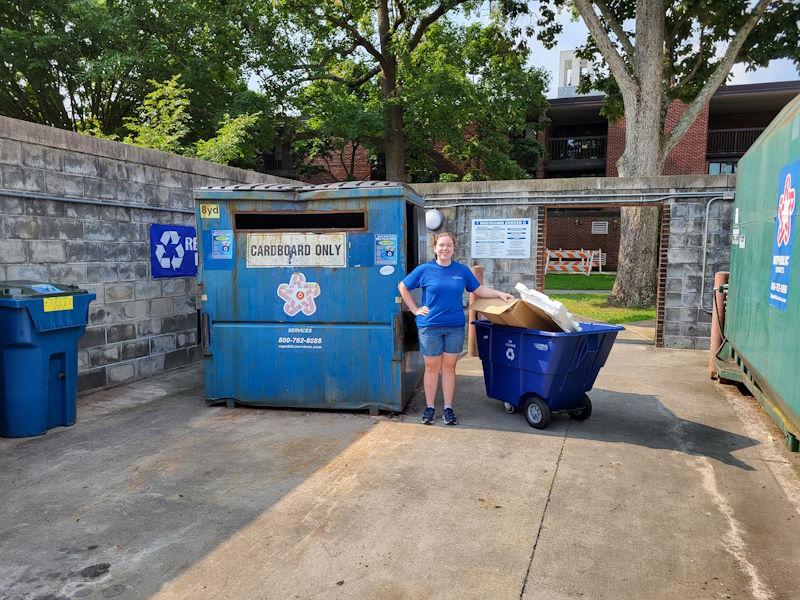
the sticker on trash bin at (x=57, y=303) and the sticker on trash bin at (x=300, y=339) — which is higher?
the sticker on trash bin at (x=57, y=303)

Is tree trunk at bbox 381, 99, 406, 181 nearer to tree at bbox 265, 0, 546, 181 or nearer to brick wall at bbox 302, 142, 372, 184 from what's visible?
tree at bbox 265, 0, 546, 181

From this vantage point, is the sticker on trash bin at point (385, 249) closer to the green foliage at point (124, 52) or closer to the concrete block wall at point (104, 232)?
the concrete block wall at point (104, 232)

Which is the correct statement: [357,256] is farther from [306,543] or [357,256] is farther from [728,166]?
[728,166]

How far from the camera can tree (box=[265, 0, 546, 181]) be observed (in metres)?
19.3

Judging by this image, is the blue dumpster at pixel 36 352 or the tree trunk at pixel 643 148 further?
the tree trunk at pixel 643 148

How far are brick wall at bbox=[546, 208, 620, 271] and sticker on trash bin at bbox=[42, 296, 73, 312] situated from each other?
81.8 feet

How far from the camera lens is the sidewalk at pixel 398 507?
119 inches

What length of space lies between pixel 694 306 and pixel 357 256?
20.7ft

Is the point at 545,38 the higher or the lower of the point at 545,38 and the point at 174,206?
the higher

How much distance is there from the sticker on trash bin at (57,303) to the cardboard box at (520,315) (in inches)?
148

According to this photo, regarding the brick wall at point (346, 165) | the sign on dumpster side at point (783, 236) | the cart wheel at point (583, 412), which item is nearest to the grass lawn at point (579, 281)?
the brick wall at point (346, 165)

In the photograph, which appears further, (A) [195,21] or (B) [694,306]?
(A) [195,21]

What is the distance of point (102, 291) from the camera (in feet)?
22.4

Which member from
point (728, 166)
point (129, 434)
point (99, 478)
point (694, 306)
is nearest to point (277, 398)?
point (129, 434)
